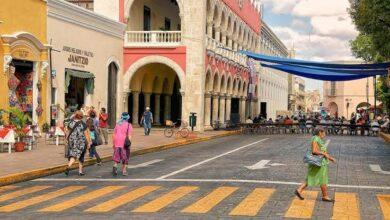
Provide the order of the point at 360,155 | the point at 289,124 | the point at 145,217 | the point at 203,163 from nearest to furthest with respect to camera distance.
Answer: the point at 145,217, the point at 203,163, the point at 360,155, the point at 289,124

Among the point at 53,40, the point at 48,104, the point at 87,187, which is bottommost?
the point at 87,187

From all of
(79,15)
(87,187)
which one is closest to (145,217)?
(87,187)

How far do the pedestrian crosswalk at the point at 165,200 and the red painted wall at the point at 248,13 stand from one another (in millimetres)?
34080

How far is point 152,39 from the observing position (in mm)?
37531

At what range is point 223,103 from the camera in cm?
4500

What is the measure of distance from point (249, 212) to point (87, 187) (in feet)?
14.9

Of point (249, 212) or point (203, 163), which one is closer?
point (249, 212)

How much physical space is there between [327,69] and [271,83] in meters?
50.6

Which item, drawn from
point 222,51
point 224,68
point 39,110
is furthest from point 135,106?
point 39,110

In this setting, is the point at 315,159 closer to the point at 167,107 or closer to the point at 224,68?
the point at 224,68

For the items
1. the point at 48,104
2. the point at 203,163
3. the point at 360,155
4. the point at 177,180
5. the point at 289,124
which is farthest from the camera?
the point at 289,124

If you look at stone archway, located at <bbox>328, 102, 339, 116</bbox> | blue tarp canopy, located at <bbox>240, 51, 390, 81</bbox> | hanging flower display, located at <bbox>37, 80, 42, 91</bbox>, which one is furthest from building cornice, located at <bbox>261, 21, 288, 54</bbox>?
hanging flower display, located at <bbox>37, 80, 42, 91</bbox>

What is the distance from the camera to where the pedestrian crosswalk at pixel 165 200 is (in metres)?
9.57

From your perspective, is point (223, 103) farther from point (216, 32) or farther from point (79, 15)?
point (79, 15)
